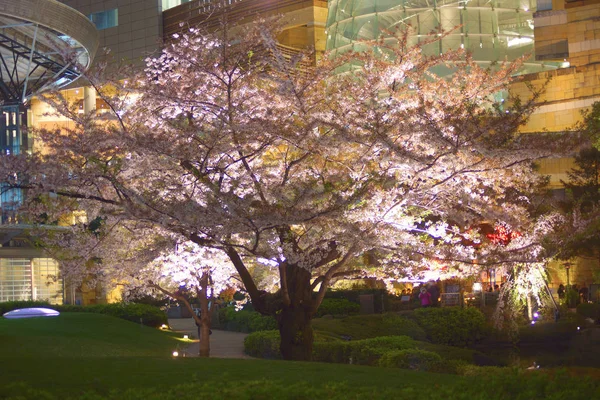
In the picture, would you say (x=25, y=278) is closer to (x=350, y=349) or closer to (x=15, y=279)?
(x=15, y=279)

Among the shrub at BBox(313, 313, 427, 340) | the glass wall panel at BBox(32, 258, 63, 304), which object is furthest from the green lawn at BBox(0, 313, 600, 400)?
the glass wall panel at BBox(32, 258, 63, 304)

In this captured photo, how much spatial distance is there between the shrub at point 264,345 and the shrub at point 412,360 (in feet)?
16.0

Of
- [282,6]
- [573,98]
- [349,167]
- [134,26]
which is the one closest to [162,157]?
[349,167]

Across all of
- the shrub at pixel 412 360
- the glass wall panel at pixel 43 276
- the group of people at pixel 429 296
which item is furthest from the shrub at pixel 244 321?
the shrub at pixel 412 360

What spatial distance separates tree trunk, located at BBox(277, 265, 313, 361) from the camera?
661 inches

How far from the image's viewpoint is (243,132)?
593 inches

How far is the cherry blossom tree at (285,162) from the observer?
1488cm

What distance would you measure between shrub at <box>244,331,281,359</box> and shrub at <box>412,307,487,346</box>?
21.4ft

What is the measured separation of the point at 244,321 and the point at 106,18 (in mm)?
42142

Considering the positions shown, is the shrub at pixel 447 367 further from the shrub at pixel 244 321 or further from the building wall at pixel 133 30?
the building wall at pixel 133 30

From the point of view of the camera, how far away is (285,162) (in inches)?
634

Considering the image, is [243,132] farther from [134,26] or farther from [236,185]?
[134,26]

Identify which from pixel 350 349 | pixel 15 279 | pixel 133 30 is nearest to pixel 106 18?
pixel 133 30

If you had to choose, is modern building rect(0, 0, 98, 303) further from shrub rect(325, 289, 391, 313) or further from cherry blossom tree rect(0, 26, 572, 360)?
cherry blossom tree rect(0, 26, 572, 360)
